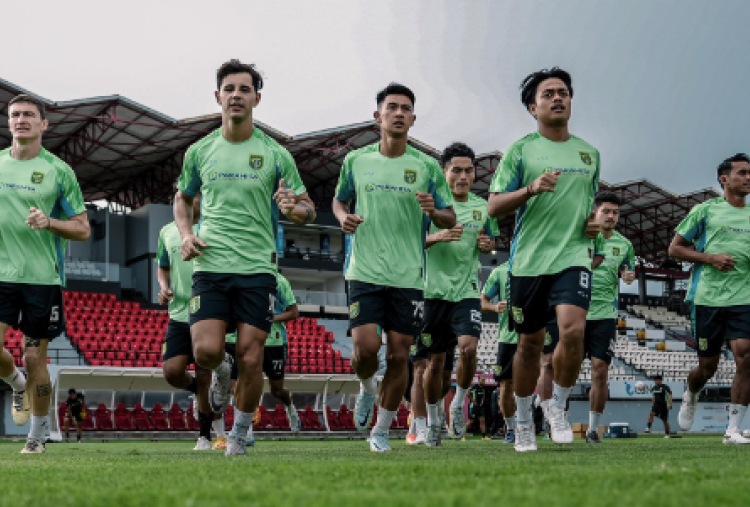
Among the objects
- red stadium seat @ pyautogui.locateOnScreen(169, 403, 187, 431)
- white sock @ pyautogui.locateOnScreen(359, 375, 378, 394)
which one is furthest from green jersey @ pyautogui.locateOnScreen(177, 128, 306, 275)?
red stadium seat @ pyautogui.locateOnScreen(169, 403, 187, 431)

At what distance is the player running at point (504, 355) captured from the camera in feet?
37.3

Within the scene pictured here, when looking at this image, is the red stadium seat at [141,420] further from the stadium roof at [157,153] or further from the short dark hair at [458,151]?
the short dark hair at [458,151]

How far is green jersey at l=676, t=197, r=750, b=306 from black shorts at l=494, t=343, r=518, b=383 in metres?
2.69

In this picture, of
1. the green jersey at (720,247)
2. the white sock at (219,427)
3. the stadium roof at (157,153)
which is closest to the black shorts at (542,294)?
the green jersey at (720,247)

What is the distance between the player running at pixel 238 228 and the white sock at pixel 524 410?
2.03m

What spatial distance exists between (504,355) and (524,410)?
4.86m

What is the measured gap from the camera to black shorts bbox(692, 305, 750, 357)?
9.48 metres

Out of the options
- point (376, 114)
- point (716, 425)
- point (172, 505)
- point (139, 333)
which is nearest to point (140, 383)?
point (139, 333)

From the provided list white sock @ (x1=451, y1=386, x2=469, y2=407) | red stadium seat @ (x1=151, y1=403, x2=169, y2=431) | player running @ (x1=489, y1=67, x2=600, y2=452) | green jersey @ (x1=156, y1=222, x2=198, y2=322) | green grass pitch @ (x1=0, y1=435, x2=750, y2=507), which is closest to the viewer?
green grass pitch @ (x1=0, y1=435, x2=750, y2=507)

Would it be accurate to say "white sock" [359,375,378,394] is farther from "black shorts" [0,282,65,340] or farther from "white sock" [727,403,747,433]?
"white sock" [727,403,747,433]

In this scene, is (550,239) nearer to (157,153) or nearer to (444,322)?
(444,322)

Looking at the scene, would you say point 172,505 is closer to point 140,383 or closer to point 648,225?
point 140,383

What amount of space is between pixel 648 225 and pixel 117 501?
60.1 m

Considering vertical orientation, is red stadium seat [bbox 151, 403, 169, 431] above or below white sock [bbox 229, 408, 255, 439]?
below
